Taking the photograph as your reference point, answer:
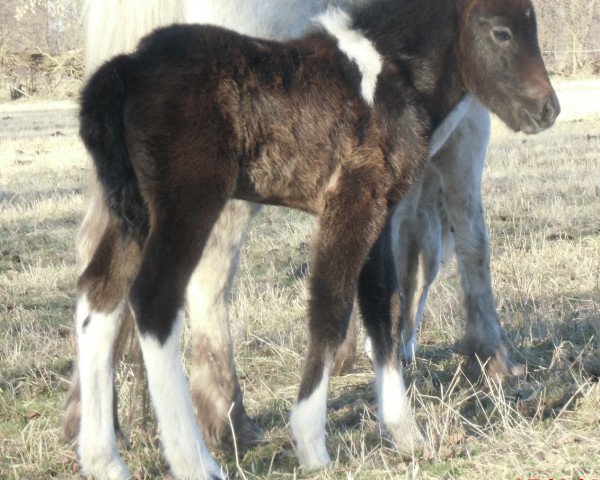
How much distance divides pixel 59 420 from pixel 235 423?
871 mm

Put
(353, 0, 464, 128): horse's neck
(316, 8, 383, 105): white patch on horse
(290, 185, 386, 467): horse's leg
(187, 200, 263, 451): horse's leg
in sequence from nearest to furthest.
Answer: (290, 185, 386, 467): horse's leg
(316, 8, 383, 105): white patch on horse
(353, 0, 464, 128): horse's neck
(187, 200, 263, 451): horse's leg

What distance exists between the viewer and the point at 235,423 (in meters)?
4.19

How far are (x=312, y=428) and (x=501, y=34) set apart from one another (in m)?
1.86

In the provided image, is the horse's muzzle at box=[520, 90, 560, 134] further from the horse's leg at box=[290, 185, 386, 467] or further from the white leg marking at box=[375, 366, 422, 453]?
the white leg marking at box=[375, 366, 422, 453]

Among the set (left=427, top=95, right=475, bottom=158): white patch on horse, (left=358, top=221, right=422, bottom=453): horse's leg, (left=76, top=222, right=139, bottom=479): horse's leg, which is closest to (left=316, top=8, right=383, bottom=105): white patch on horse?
(left=427, top=95, right=475, bottom=158): white patch on horse

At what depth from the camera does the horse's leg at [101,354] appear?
11.5 feet

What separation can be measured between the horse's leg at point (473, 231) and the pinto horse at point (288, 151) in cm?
116

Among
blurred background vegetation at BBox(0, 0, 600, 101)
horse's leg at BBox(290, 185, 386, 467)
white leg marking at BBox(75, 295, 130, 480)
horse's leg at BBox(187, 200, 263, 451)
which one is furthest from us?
blurred background vegetation at BBox(0, 0, 600, 101)

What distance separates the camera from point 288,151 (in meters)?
3.63

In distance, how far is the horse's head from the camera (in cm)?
400

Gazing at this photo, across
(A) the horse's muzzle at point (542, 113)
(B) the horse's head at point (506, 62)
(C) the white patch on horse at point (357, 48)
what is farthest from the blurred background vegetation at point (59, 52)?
(A) the horse's muzzle at point (542, 113)

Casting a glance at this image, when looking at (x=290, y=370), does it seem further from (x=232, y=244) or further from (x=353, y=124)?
(x=353, y=124)

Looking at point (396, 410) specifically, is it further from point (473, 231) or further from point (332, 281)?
point (473, 231)

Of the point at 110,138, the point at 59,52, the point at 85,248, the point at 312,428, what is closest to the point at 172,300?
the point at 110,138
